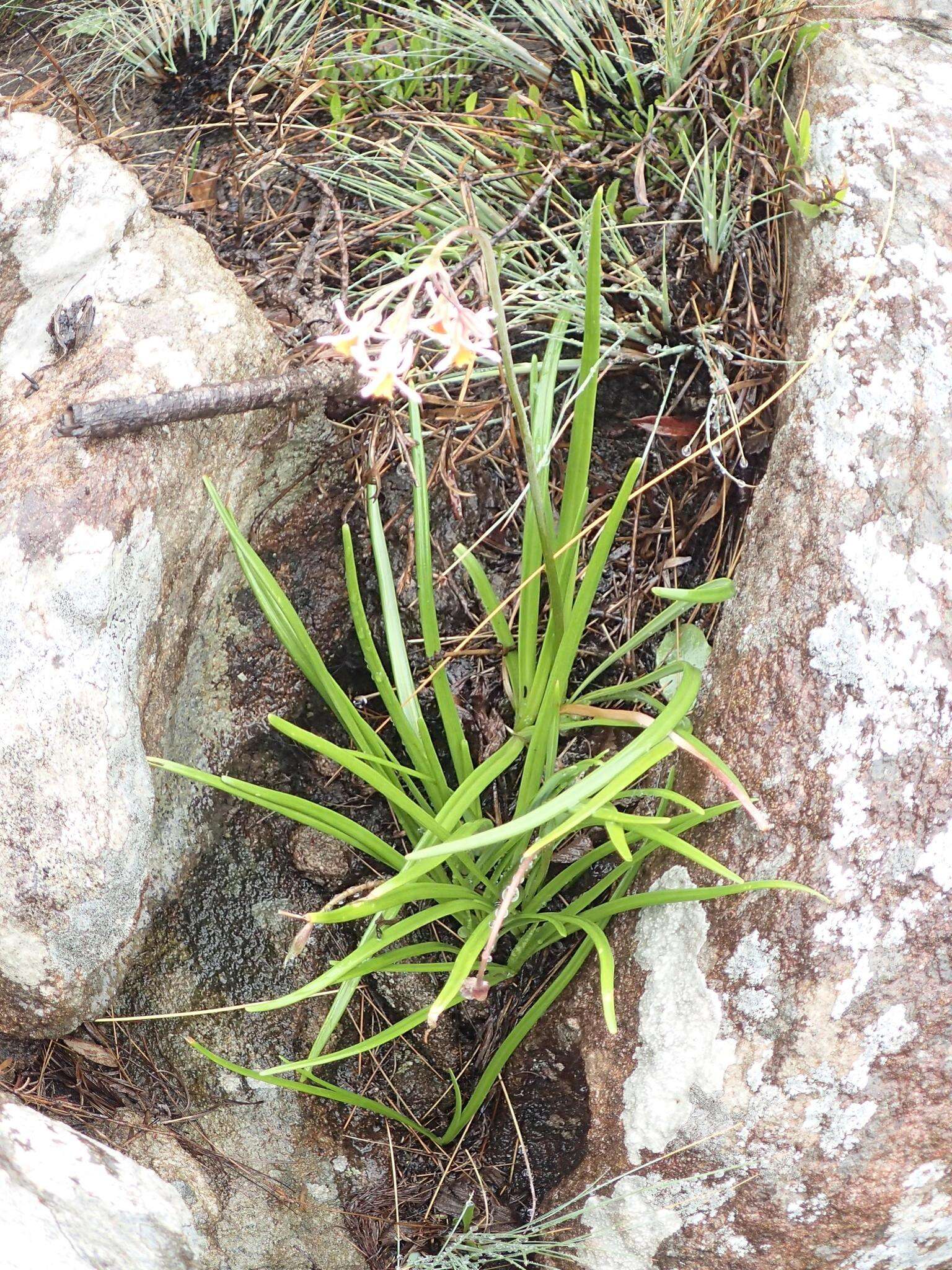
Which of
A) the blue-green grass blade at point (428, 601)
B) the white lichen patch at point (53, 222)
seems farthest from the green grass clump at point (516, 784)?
the white lichen patch at point (53, 222)

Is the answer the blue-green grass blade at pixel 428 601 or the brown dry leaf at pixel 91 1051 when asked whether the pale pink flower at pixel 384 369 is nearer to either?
the blue-green grass blade at pixel 428 601

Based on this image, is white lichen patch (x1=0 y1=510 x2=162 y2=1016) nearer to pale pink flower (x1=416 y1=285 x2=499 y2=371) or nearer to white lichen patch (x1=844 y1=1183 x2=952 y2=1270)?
pale pink flower (x1=416 y1=285 x2=499 y2=371)

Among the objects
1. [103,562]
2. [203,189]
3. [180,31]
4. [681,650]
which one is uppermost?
[180,31]

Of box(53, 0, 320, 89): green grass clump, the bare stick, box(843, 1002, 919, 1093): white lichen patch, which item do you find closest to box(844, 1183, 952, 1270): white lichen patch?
box(843, 1002, 919, 1093): white lichen patch

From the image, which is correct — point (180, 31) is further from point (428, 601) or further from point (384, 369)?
point (384, 369)

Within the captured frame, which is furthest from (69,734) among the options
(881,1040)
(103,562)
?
(881,1040)

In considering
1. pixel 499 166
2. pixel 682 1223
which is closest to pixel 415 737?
pixel 682 1223
